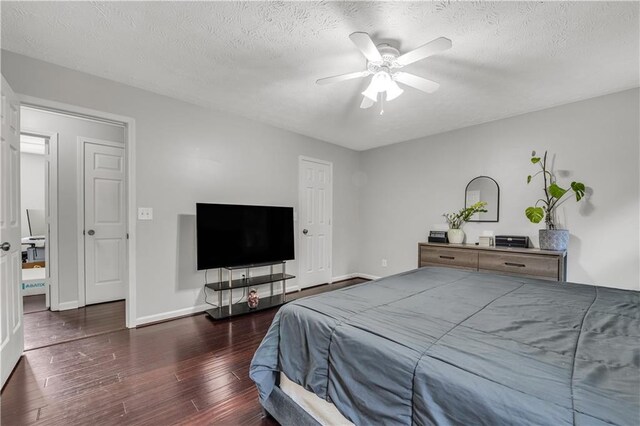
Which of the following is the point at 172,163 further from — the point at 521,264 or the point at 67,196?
the point at 521,264

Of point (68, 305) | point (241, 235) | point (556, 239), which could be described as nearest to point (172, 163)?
point (241, 235)

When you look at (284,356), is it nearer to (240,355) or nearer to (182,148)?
(240,355)

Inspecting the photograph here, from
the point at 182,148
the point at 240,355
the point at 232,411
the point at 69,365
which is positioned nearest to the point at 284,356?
the point at 232,411

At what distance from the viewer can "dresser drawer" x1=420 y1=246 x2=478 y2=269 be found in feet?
11.0

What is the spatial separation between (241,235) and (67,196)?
2.18 m

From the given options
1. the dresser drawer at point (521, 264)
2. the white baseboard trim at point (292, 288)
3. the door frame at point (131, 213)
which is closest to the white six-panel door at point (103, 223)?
the door frame at point (131, 213)

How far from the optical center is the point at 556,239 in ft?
9.52

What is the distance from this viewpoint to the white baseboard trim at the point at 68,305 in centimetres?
333

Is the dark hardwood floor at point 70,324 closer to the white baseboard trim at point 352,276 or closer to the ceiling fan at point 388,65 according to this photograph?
the white baseboard trim at point 352,276

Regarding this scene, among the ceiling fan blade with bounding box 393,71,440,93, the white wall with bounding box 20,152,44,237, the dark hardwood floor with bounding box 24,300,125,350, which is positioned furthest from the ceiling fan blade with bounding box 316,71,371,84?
the white wall with bounding box 20,152,44,237

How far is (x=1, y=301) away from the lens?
1841 millimetres

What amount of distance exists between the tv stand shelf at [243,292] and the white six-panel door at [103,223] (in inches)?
53.3

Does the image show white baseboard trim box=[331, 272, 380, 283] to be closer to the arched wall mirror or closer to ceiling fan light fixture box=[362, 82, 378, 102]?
the arched wall mirror

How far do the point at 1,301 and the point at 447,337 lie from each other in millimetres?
2647
